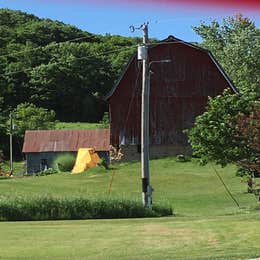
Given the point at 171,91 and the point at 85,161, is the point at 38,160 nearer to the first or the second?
the point at 85,161

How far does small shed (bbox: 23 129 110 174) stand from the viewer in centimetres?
6200

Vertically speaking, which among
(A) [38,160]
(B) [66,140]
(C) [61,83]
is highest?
(C) [61,83]

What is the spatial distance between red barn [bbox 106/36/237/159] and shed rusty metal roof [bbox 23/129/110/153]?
25.3 ft

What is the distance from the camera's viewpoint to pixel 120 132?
176 feet

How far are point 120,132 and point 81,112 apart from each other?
6652 centimetres

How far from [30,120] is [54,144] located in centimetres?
2627

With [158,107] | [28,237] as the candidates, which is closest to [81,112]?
[158,107]

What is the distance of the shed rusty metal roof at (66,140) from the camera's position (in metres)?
61.8

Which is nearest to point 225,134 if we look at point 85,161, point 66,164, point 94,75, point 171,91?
point 85,161

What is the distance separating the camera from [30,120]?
89000 mm

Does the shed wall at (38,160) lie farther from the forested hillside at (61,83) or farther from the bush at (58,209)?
the bush at (58,209)

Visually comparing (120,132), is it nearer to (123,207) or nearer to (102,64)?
(123,207)

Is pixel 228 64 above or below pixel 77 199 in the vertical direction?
above

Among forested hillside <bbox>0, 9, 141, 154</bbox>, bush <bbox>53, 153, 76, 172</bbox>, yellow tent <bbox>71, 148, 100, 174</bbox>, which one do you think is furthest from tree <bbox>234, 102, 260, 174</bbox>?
forested hillside <bbox>0, 9, 141, 154</bbox>
